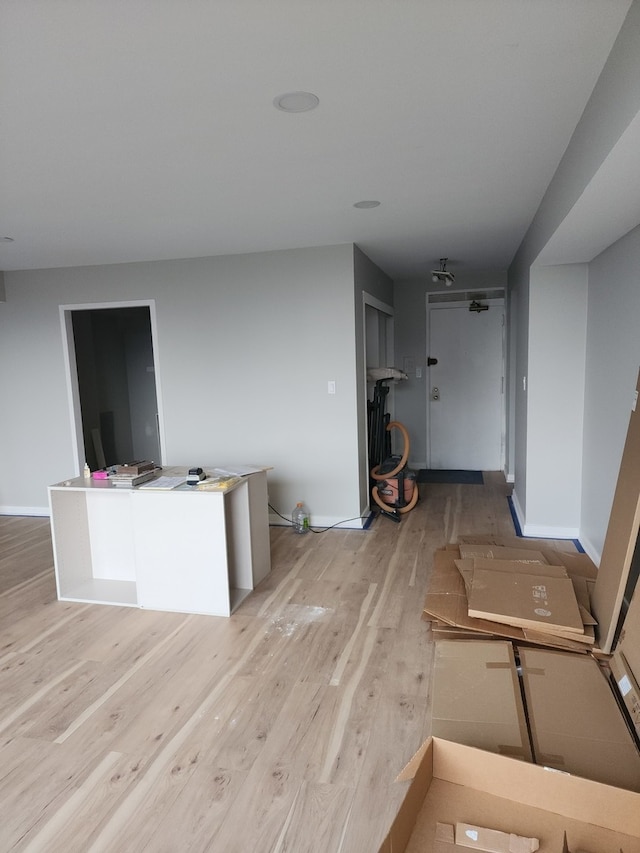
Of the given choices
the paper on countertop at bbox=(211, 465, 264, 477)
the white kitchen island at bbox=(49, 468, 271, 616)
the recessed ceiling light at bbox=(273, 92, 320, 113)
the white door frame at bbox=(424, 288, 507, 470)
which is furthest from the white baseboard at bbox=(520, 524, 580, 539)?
the recessed ceiling light at bbox=(273, 92, 320, 113)

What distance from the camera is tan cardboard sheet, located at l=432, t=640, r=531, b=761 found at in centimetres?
176

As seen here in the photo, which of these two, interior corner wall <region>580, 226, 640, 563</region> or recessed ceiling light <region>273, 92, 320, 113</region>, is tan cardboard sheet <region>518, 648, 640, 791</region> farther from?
recessed ceiling light <region>273, 92, 320, 113</region>

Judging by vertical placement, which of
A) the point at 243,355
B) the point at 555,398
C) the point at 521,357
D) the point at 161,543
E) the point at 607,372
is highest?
the point at 243,355

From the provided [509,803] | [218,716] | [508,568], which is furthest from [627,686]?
[218,716]

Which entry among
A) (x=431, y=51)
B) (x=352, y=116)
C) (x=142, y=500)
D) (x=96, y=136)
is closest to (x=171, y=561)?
(x=142, y=500)

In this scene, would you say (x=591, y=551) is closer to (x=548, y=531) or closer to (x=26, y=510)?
(x=548, y=531)

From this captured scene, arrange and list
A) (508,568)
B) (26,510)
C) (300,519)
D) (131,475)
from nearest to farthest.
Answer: (508,568) < (131,475) < (300,519) < (26,510)

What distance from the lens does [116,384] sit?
6.78 m

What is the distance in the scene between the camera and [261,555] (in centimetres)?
353

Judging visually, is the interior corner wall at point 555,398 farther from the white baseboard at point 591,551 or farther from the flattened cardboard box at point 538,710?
the flattened cardboard box at point 538,710

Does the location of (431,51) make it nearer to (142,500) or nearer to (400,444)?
(142,500)

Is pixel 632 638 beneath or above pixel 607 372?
beneath

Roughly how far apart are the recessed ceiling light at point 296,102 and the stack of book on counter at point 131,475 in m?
2.14

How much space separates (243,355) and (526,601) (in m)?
3.03
